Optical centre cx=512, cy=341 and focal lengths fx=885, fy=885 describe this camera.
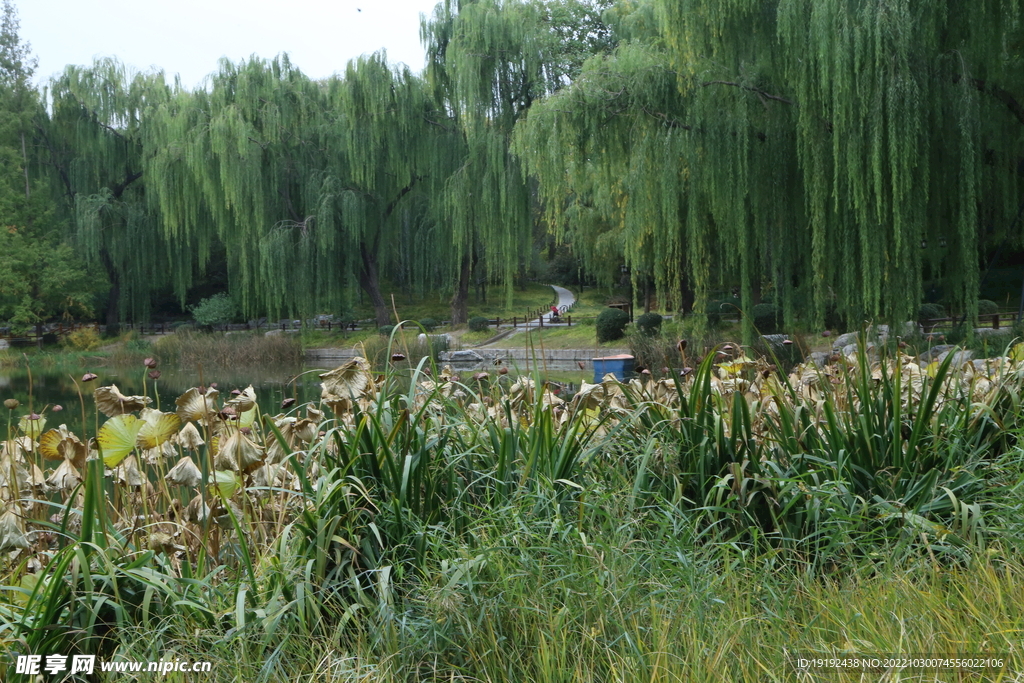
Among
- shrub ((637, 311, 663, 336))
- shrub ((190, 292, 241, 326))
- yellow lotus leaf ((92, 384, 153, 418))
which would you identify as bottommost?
shrub ((637, 311, 663, 336))

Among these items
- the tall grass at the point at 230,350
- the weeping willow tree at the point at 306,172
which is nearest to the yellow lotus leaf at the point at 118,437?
the tall grass at the point at 230,350

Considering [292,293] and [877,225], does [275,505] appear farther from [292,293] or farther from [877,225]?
[292,293]

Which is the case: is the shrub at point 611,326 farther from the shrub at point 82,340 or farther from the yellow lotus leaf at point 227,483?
the yellow lotus leaf at point 227,483

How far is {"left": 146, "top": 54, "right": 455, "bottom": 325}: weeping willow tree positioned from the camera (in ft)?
77.0

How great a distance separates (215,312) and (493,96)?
15205 millimetres

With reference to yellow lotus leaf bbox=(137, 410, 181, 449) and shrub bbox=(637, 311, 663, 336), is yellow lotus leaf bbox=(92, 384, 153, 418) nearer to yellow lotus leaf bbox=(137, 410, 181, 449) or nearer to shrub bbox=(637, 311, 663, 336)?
yellow lotus leaf bbox=(137, 410, 181, 449)

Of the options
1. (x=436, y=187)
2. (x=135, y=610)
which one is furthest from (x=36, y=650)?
(x=436, y=187)

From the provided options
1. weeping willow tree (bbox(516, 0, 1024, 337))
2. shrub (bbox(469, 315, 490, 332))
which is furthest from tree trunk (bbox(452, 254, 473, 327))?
weeping willow tree (bbox(516, 0, 1024, 337))

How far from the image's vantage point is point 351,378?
3.69 metres

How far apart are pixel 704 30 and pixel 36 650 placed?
10.6 meters

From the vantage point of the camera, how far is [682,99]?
475 inches

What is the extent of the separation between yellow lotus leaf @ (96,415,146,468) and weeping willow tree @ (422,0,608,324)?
57.6ft

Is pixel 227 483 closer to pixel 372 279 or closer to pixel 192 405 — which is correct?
pixel 192 405

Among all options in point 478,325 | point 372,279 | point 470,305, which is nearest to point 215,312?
point 372,279
